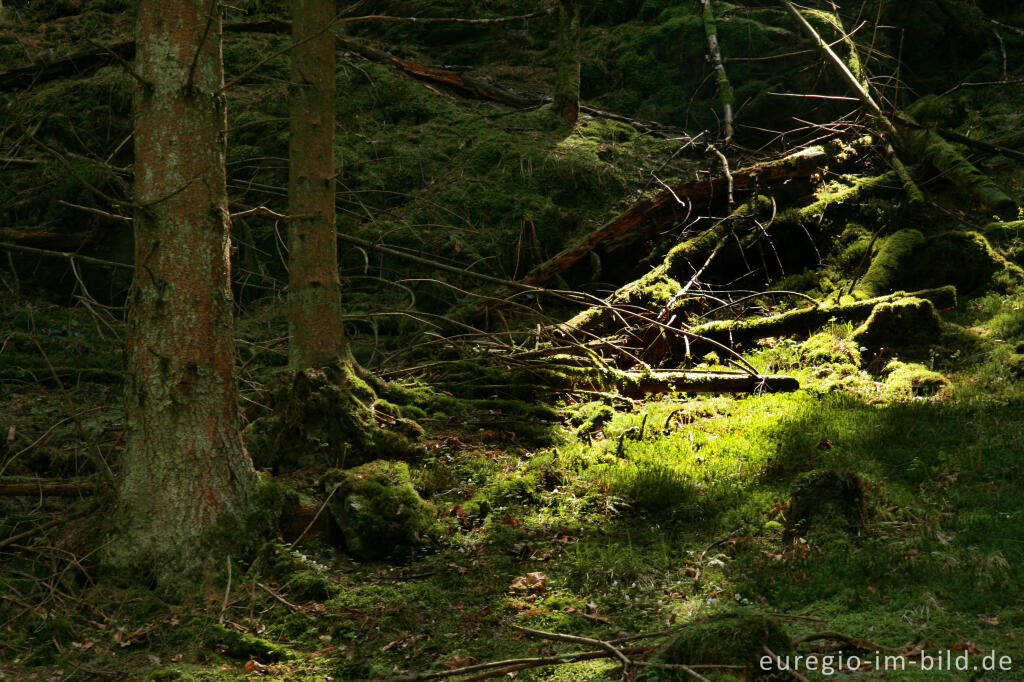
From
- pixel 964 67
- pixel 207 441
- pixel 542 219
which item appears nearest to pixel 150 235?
pixel 207 441

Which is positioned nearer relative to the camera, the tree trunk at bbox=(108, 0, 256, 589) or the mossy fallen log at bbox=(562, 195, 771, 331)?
the tree trunk at bbox=(108, 0, 256, 589)

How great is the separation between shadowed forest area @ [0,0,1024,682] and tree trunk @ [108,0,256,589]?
0.07ft

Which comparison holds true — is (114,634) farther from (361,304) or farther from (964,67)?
(964,67)

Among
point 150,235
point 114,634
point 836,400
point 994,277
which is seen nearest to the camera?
point 114,634

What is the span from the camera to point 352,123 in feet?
42.7

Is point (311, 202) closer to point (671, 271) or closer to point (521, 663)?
point (521, 663)

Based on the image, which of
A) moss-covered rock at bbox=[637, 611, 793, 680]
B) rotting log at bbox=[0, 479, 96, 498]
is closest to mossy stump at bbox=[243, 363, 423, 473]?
rotting log at bbox=[0, 479, 96, 498]

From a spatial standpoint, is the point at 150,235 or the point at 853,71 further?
the point at 853,71

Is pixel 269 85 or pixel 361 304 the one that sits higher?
pixel 269 85

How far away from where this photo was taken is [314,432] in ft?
20.4

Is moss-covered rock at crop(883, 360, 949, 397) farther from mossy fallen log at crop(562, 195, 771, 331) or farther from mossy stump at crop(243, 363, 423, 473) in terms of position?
mossy stump at crop(243, 363, 423, 473)

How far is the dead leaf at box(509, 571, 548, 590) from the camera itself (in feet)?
16.0

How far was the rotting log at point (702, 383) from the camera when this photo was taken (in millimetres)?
7777

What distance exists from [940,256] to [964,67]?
5.81m
